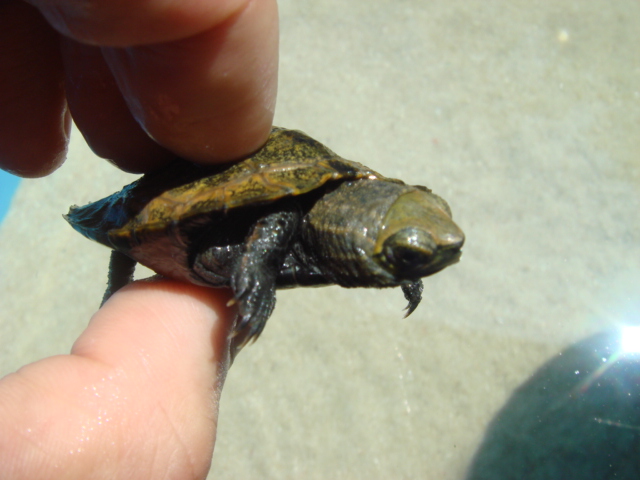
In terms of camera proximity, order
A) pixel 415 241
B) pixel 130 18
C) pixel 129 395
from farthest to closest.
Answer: pixel 129 395 < pixel 415 241 < pixel 130 18

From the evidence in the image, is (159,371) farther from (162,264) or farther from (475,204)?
(475,204)

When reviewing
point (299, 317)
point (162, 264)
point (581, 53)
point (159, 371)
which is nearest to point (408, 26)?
point (581, 53)

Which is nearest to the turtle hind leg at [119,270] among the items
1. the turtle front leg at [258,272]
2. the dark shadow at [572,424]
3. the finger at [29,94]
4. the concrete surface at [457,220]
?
the finger at [29,94]

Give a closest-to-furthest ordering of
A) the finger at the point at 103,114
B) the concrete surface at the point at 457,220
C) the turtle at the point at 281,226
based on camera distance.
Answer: the turtle at the point at 281,226
the finger at the point at 103,114
the concrete surface at the point at 457,220

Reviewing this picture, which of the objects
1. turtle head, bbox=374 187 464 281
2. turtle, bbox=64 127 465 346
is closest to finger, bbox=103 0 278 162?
turtle, bbox=64 127 465 346

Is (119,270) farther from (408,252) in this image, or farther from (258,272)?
(408,252)

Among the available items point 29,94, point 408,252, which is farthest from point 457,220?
point 29,94

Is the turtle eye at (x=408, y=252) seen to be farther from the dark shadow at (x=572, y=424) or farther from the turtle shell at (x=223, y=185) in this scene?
the dark shadow at (x=572, y=424)

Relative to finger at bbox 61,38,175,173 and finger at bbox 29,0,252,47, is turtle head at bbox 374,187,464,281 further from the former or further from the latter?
finger at bbox 61,38,175,173

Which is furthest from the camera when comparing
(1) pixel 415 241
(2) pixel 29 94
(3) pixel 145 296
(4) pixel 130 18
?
(2) pixel 29 94
